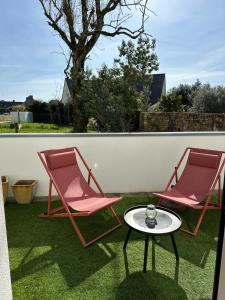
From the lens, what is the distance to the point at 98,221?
3.49 m

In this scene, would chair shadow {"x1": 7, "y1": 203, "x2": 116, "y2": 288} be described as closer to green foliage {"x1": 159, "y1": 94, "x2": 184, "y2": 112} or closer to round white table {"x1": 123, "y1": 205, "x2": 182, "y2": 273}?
round white table {"x1": 123, "y1": 205, "x2": 182, "y2": 273}

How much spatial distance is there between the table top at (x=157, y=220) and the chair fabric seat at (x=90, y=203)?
39cm

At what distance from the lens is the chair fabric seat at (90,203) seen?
118 inches

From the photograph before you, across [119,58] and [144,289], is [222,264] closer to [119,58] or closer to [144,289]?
[144,289]

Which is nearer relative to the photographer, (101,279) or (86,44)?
(101,279)

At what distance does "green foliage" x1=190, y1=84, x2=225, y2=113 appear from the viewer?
12.6 meters

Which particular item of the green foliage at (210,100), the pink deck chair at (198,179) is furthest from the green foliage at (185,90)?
the pink deck chair at (198,179)

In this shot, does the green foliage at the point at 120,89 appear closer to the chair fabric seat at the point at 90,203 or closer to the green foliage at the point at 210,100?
the green foliage at the point at 210,100

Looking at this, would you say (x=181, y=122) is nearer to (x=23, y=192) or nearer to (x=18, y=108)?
(x=23, y=192)

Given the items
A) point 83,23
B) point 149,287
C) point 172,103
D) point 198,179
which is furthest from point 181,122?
point 149,287

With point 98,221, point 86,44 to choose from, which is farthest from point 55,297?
point 86,44

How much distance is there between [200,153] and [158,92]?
14696 millimetres

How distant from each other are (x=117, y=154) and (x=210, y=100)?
9.92m

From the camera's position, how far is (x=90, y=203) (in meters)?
3.17
